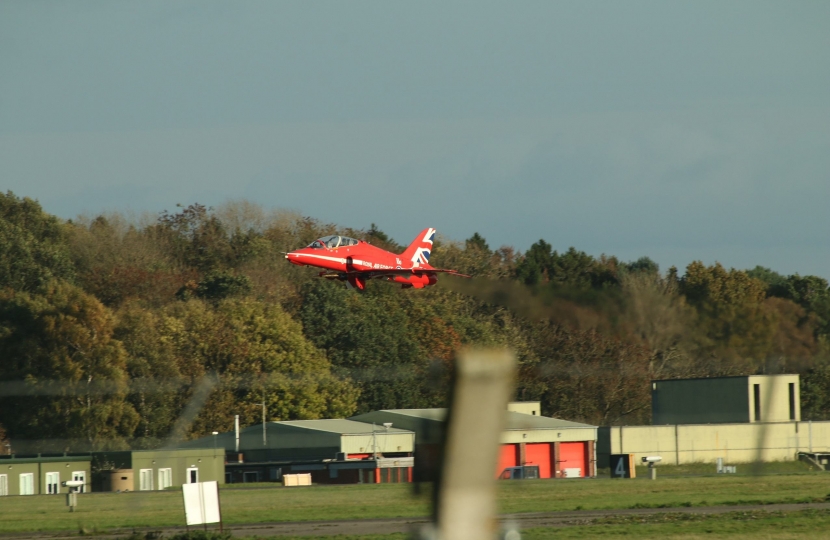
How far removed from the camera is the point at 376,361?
94938mm

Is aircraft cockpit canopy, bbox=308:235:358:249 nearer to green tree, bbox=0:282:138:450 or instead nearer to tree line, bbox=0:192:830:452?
tree line, bbox=0:192:830:452

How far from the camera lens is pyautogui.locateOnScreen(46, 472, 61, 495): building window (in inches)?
2874

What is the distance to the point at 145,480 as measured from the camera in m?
70.4

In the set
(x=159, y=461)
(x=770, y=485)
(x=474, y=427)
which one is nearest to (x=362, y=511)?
(x=770, y=485)

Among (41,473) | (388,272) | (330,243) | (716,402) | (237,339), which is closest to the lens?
(330,243)

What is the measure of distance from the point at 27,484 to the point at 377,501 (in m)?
31.3

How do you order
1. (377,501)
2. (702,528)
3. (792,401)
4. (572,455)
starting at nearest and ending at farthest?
1. (702,528)
2. (377,501)
3. (792,401)
4. (572,455)

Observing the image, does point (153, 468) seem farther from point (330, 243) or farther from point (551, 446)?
point (551, 446)

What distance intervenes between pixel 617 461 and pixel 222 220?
64671 mm

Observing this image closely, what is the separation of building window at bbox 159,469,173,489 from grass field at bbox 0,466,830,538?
478cm

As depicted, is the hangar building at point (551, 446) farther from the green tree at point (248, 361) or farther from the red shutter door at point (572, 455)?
the green tree at point (248, 361)

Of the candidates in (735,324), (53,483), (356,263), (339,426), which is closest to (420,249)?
(356,263)

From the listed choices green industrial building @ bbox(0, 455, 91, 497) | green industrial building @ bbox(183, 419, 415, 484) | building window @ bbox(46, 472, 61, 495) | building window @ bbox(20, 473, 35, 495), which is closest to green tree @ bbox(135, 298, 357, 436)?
green industrial building @ bbox(183, 419, 415, 484)

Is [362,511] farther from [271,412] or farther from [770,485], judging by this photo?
[271,412]
